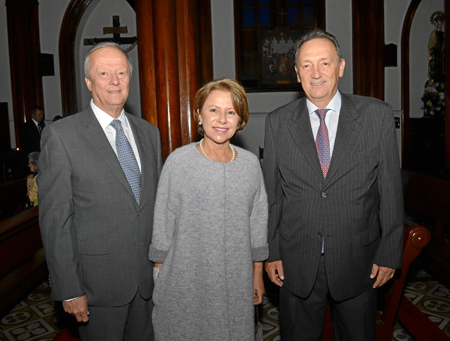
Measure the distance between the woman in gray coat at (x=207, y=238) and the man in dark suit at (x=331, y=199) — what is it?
0.24m

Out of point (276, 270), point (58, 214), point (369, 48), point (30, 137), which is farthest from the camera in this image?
point (369, 48)

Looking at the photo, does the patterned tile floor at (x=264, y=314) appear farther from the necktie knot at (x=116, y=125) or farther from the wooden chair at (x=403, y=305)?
the necktie knot at (x=116, y=125)

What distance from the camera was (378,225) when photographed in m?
1.79

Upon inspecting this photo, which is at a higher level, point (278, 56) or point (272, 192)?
point (278, 56)

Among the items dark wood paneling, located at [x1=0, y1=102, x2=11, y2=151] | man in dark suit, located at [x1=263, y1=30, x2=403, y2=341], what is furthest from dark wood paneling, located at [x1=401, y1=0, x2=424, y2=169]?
dark wood paneling, located at [x1=0, y1=102, x2=11, y2=151]

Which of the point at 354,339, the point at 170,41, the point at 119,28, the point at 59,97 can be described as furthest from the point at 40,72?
the point at 354,339

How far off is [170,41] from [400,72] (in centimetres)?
645

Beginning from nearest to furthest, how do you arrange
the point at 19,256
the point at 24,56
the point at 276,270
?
the point at 276,270 < the point at 19,256 < the point at 24,56

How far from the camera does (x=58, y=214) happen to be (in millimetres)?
1514

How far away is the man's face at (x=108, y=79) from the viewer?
1659 millimetres

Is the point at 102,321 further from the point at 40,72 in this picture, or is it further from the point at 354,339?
the point at 40,72

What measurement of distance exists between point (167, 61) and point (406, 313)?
2427mm

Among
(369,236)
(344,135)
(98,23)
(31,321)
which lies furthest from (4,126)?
(369,236)

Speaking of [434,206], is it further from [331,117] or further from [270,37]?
[270,37]
